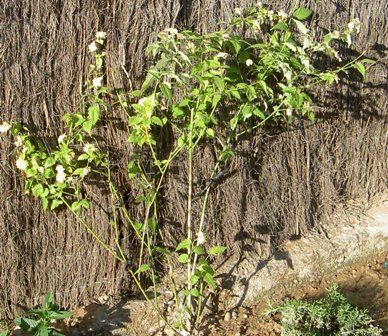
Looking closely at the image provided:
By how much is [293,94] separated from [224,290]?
1238 mm

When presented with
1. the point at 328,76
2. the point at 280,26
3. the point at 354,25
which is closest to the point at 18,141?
the point at 280,26

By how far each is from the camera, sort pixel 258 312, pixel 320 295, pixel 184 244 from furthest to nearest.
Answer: pixel 320 295
pixel 258 312
pixel 184 244

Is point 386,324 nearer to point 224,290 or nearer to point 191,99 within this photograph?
point 224,290

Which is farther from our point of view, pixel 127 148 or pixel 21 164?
pixel 127 148

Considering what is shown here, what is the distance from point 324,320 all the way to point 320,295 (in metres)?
0.66

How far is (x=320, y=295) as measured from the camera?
13.5 ft

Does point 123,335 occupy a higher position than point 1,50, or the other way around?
point 1,50

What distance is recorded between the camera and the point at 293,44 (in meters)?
3.55

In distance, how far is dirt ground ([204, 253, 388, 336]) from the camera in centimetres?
372

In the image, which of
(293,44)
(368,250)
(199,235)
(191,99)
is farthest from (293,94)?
(368,250)

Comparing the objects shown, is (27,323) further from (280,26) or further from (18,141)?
(280,26)

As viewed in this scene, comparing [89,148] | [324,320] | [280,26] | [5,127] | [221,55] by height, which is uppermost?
[280,26]

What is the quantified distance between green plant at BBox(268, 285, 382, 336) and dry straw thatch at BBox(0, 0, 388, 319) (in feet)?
2.18

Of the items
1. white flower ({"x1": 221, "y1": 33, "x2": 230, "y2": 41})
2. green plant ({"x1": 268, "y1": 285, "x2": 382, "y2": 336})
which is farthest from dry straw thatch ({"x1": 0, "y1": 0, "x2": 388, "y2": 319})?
green plant ({"x1": 268, "y1": 285, "x2": 382, "y2": 336})
